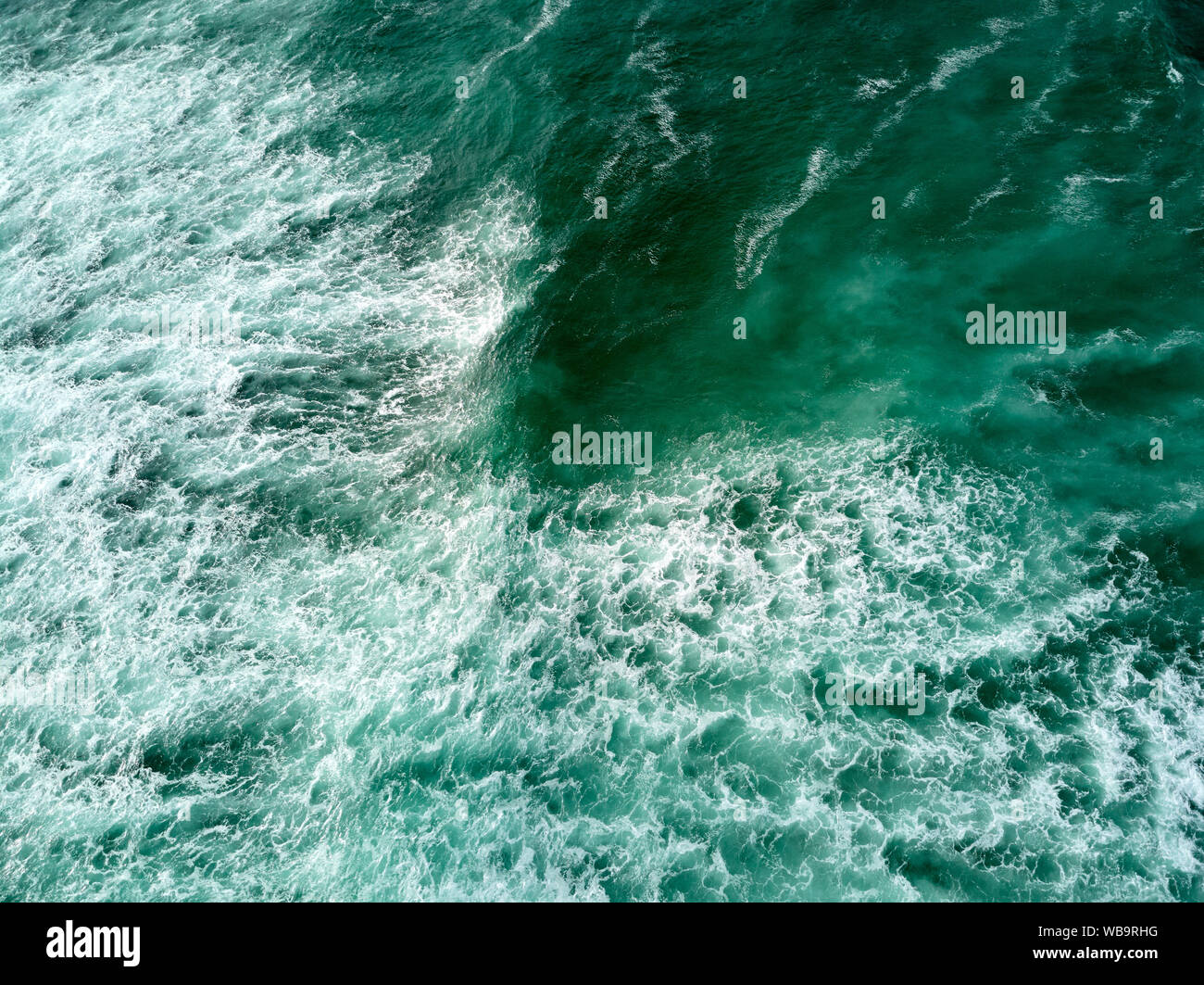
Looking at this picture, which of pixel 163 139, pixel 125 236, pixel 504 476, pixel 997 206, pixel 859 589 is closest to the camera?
pixel 859 589

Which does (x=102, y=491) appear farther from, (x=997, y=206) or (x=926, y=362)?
(x=997, y=206)

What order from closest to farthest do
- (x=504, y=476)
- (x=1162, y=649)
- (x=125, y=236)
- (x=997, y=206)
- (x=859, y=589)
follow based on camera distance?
1. (x=1162, y=649)
2. (x=859, y=589)
3. (x=504, y=476)
4. (x=997, y=206)
5. (x=125, y=236)

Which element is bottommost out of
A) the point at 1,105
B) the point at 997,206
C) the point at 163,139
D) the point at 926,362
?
the point at 926,362

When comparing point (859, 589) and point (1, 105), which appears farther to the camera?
point (1, 105)

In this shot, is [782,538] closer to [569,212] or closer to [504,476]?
[504,476]

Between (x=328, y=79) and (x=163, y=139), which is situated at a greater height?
(x=328, y=79)

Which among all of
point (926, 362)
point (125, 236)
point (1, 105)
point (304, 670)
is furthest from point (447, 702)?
point (1, 105)
